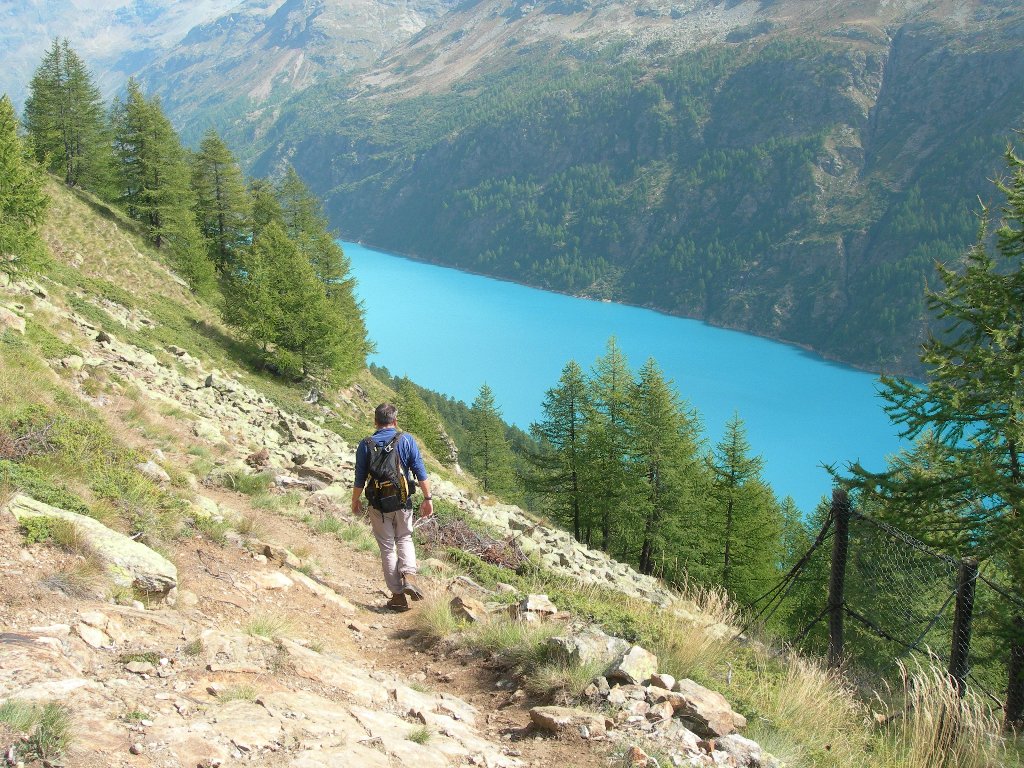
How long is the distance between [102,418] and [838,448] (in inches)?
3372

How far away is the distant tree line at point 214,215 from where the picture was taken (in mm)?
30344

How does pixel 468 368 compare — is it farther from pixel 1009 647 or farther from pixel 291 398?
pixel 1009 647

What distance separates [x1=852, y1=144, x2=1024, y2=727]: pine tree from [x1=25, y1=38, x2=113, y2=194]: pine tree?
41.5m

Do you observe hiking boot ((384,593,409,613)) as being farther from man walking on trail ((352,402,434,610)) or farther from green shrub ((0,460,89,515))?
green shrub ((0,460,89,515))

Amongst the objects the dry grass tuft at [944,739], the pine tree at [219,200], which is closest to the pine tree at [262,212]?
the pine tree at [219,200]

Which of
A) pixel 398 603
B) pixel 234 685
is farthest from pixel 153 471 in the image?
pixel 234 685

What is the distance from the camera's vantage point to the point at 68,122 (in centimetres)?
3897

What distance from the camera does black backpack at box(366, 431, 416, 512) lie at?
24.9 feet

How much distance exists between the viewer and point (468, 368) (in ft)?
350

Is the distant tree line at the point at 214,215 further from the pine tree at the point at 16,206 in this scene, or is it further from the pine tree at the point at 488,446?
the pine tree at the point at 488,446

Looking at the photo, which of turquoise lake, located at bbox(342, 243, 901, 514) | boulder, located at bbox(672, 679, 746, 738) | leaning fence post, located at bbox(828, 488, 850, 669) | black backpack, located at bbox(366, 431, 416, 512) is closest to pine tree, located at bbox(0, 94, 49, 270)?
black backpack, located at bbox(366, 431, 416, 512)

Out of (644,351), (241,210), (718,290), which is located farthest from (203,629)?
(718,290)

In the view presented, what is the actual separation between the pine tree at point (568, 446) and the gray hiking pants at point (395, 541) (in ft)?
65.7

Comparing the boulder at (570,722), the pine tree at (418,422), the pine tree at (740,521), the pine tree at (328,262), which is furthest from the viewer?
the pine tree at (418,422)
